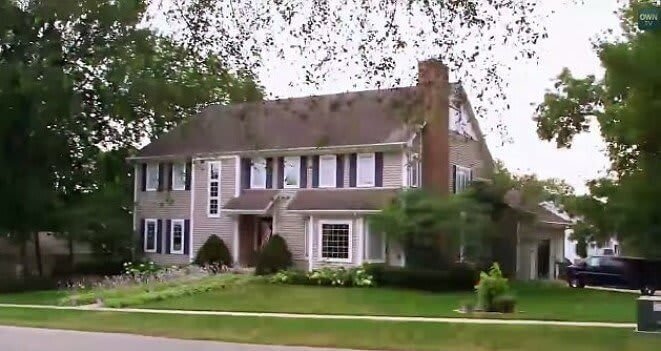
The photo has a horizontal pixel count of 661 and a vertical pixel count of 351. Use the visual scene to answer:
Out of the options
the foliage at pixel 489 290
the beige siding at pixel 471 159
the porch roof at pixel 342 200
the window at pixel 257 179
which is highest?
the beige siding at pixel 471 159

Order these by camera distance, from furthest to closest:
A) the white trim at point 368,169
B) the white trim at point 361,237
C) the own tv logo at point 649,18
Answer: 1. the white trim at point 368,169
2. the white trim at point 361,237
3. the own tv logo at point 649,18

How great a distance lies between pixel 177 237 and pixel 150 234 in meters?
2.10

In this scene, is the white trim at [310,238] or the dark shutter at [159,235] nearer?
the white trim at [310,238]

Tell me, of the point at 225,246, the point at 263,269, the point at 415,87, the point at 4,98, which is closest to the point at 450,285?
the point at 263,269

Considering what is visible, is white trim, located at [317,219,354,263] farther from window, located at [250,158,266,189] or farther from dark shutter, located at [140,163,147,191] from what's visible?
dark shutter, located at [140,163,147,191]

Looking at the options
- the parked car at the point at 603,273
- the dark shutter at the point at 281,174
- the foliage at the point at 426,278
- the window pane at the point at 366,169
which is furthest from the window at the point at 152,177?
the parked car at the point at 603,273

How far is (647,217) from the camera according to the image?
19.0 meters

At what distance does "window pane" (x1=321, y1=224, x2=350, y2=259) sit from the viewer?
3572cm

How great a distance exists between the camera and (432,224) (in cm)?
3122

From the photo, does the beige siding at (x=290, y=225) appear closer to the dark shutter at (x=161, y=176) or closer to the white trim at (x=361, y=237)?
the white trim at (x=361, y=237)

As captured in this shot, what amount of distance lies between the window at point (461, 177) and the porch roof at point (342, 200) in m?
4.31

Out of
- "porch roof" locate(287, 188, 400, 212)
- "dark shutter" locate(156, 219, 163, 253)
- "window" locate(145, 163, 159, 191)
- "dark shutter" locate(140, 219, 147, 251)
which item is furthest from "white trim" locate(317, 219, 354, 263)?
"dark shutter" locate(140, 219, 147, 251)

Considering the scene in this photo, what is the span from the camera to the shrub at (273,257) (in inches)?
1379

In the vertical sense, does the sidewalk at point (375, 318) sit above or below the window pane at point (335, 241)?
below
